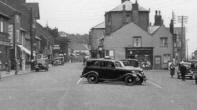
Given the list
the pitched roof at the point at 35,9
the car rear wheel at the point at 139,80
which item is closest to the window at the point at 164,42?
the pitched roof at the point at 35,9

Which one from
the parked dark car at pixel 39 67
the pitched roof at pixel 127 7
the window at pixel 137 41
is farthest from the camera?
the pitched roof at pixel 127 7

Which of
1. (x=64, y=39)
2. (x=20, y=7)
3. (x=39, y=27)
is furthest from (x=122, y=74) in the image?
(x=64, y=39)

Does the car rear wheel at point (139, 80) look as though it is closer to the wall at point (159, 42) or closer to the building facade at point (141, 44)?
the building facade at point (141, 44)

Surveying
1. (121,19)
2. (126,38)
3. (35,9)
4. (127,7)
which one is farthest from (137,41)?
(35,9)

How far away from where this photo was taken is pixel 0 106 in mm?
14898

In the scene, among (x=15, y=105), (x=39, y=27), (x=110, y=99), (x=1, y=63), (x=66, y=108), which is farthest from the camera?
(x=39, y=27)

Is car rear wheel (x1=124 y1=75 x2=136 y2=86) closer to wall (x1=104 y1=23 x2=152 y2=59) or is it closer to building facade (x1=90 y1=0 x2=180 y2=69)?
building facade (x1=90 y1=0 x2=180 y2=69)

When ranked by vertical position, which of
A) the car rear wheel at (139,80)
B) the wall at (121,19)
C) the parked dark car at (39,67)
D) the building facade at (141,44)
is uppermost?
the wall at (121,19)

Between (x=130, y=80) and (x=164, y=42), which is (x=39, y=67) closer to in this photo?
(x=164, y=42)

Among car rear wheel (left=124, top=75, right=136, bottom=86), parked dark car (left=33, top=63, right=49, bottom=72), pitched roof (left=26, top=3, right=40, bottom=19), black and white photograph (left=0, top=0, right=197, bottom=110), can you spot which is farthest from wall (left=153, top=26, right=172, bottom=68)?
car rear wheel (left=124, top=75, right=136, bottom=86)

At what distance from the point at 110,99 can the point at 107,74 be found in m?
11.2

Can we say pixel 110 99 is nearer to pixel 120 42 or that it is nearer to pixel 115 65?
pixel 115 65

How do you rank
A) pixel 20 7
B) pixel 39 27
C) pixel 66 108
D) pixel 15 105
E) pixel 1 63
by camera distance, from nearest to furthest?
1. pixel 66 108
2. pixel 15 105
3. pixel 1 63
4. pixel 20 7
5. pixel 39 27

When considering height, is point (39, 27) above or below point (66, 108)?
above
